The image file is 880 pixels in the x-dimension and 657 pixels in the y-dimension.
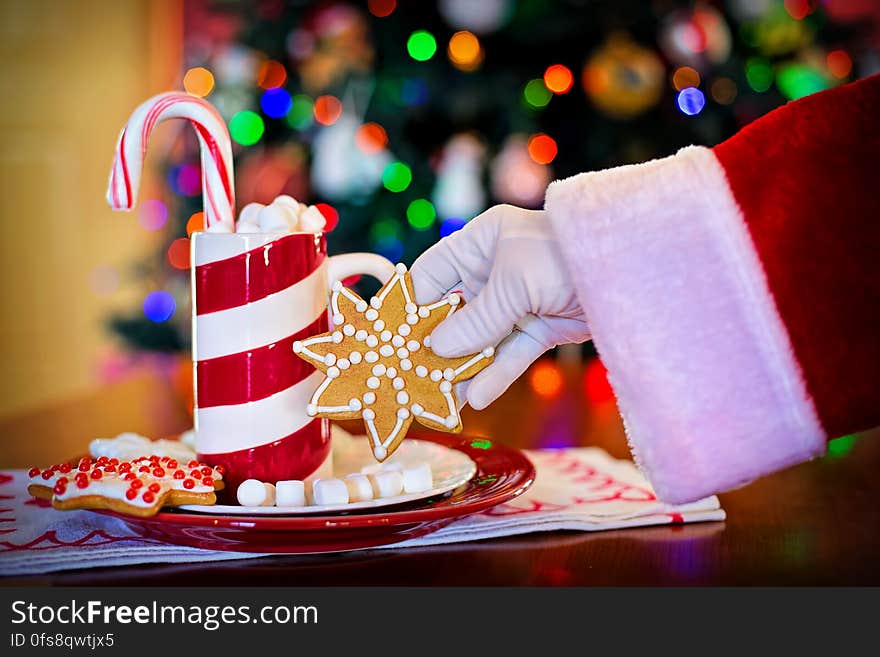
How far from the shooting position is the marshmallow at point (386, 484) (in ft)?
2.28

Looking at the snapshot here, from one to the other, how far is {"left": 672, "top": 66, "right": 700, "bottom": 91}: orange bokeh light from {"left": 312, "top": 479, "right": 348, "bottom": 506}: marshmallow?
2.09 m

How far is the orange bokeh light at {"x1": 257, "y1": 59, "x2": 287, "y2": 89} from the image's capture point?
2582 millimetres

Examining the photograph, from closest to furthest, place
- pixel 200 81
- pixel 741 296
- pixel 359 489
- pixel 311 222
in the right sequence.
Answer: pixel 741 296, pixel 359 489, pixel 311 222, pixel 200 81

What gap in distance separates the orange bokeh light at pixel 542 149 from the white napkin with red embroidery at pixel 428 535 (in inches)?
66.0

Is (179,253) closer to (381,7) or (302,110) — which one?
(302,110)

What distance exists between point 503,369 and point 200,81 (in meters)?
2.44

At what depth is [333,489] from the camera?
0.66 m

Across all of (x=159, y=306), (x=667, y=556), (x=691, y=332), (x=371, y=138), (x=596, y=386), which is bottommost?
(x=667, y=556)

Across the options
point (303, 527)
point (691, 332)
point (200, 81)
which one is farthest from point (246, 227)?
point (200, 81)

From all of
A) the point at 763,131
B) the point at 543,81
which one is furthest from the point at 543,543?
the point at 543,81

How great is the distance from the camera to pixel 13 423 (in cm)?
124

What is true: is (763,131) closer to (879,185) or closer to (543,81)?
(879,185)

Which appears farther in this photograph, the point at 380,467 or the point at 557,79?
the point at 557,79

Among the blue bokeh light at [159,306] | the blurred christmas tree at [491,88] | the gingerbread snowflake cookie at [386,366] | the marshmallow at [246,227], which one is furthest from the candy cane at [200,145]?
the blue bokeh light at [159,306]
